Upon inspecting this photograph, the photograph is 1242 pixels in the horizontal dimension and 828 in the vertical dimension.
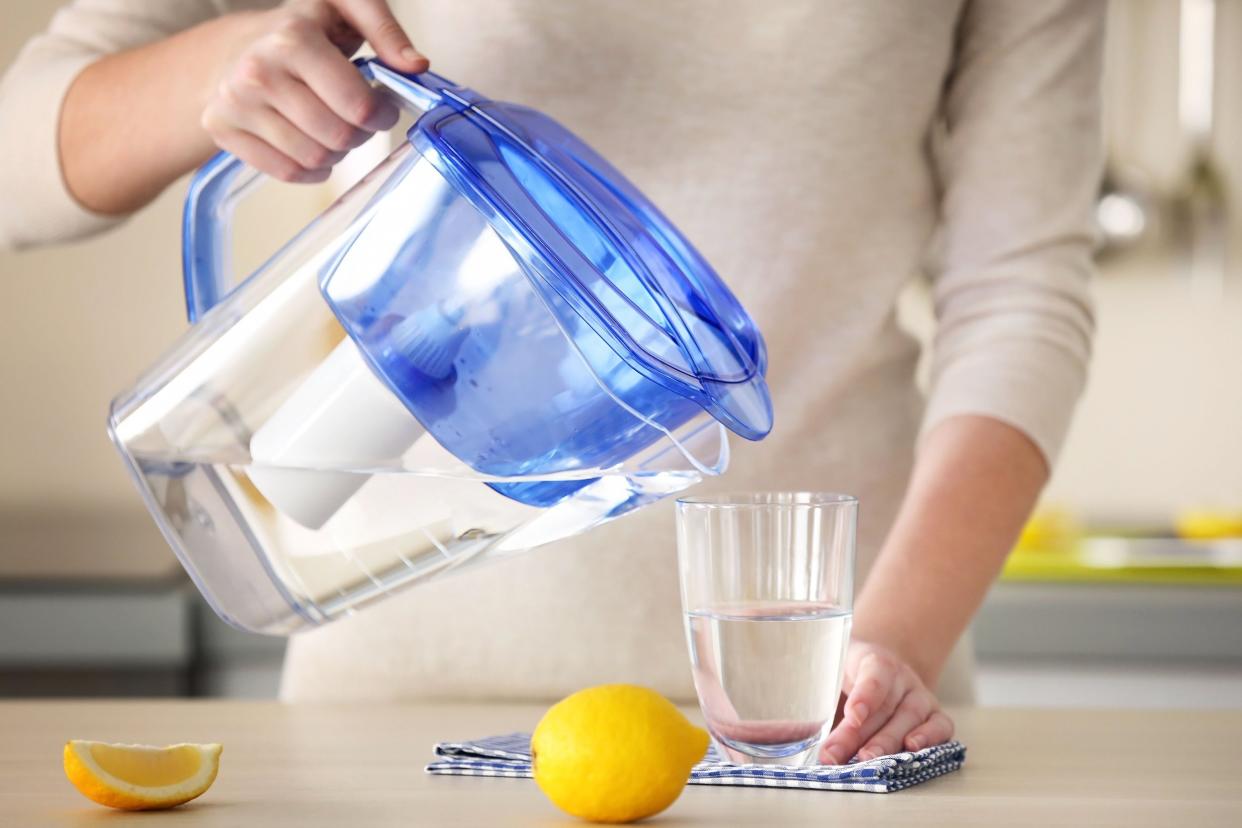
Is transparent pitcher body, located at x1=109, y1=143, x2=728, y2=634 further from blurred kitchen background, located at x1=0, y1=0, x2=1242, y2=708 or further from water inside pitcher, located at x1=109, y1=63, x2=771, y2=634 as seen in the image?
blurred kitchen background, located at x1=0, y1=0, x2=1242, y2=708

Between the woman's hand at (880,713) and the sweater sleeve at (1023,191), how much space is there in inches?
9.9

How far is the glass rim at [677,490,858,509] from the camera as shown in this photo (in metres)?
0.60

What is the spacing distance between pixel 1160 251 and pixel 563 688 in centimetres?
154

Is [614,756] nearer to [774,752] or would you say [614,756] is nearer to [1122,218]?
[774,752]

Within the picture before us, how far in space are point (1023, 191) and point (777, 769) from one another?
0.49 metres

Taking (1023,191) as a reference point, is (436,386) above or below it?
below

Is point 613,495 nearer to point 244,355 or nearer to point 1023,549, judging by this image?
point 244,355

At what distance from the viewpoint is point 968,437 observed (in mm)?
872

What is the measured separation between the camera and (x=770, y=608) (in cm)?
60

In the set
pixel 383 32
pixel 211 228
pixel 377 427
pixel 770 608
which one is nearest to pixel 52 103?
pixel 211 228

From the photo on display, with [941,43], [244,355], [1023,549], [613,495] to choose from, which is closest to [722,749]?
[613,495]

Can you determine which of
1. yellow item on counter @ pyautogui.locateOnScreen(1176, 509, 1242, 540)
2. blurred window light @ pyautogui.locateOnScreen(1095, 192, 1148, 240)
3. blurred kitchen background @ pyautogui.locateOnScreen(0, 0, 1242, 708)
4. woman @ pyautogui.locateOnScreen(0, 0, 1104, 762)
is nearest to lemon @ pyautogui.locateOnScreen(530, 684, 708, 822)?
woman @ pyautogui.locateOnScreen(0, 0, 1104, 762)

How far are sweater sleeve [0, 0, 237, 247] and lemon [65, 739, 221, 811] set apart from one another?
42 cm

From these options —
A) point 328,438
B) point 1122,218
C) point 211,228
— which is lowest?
point 328,438
